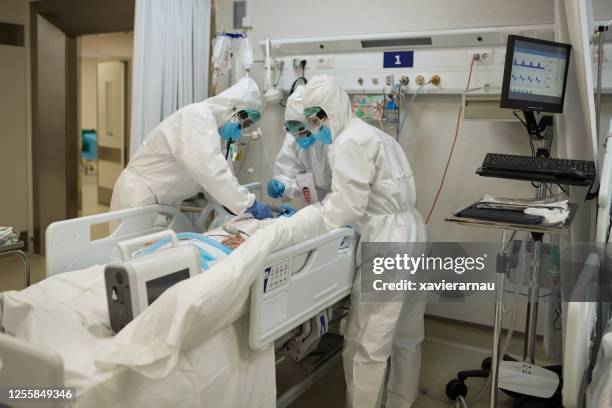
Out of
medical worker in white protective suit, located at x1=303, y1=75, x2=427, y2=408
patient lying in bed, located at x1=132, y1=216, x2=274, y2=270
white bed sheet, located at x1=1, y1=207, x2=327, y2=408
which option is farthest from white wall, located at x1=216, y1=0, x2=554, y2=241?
white bed sheet, located at x1=1, y1=207, x2=327, y2=408

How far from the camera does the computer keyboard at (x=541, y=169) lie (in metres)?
2.20

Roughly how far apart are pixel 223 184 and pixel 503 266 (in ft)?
4.47

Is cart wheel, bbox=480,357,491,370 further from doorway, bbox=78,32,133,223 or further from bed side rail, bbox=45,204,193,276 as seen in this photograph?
doorway, bbox=78,32,133,223

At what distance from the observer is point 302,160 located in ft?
10.9

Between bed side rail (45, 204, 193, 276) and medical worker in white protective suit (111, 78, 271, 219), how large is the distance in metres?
0.13

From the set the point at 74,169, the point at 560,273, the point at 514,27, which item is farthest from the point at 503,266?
the point at 74,169

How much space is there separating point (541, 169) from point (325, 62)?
178cm

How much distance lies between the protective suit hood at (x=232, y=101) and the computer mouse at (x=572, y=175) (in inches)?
63.5

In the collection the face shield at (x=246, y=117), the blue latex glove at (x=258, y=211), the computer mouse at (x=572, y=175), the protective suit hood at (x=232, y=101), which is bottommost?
the blue latex glove at (x=258, y=211)

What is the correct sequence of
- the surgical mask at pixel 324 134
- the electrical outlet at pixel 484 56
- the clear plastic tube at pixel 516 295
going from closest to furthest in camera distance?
1. the clear plastic tube at pixel 516 295
2. the surgical mask at pixel 324 134
3. the electrical outlet at pixel 484 56

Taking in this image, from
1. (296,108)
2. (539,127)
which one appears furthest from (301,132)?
(539,127)

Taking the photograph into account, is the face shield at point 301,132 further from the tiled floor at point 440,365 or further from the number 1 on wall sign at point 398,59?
the tiled floor at point 440,365

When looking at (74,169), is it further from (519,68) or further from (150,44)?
(519,68)

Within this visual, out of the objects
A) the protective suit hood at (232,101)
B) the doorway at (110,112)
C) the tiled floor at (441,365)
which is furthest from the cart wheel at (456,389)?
the doorway at (110,112)
